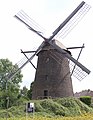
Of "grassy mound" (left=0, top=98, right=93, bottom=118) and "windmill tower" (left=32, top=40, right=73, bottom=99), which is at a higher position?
"windmill tower" (left=32, top=40, right=73, bottom=99)

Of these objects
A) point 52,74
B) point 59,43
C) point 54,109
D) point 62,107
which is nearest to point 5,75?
point 52,74

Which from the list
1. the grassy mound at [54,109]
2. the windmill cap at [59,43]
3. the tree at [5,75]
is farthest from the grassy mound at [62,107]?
the tree at [5,75]

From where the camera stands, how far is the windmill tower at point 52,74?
133 feet

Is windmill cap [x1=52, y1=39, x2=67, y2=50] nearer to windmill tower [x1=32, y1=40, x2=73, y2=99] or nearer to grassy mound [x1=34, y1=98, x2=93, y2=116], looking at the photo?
windmill tower [x1=32, y1=40, x2=73, y2=99]

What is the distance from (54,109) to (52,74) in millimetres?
9552

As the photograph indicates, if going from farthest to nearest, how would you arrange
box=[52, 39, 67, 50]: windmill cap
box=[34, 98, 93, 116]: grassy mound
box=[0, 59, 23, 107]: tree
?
box=[0, 59, 23, 107]: tree → box=[52, 39, 67, 50]: windmill cap → box=[34, 98, 93, 116]: grassy mound

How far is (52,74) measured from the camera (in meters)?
40.7

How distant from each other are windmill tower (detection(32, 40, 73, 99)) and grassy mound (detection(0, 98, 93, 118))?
600cm

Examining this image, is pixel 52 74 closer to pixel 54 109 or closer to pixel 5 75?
pixel 54 109

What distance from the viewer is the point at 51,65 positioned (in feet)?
133

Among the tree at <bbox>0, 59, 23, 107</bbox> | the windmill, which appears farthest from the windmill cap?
the tree at <bbox>0, 59, 23, 107</bbox>

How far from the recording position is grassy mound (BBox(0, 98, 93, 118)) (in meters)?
29.5

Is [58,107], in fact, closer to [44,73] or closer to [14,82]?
[44,73]

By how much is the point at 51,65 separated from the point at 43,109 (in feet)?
33.7
